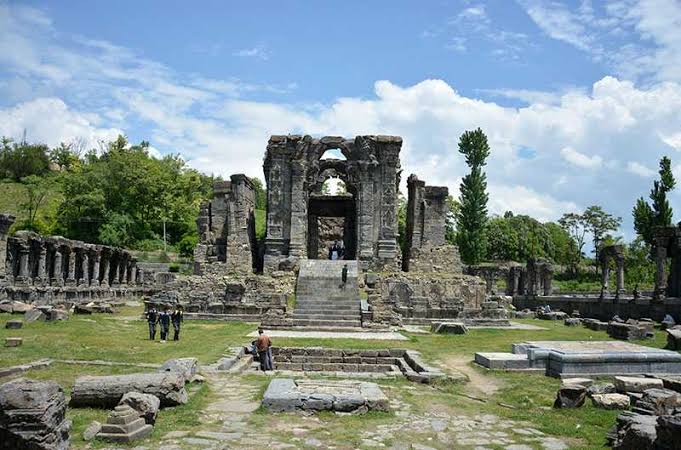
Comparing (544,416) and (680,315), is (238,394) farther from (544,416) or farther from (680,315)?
(680,315)

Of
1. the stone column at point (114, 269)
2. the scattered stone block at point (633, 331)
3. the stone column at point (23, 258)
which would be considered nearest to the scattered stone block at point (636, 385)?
the scattered stone block at point (633, 331)

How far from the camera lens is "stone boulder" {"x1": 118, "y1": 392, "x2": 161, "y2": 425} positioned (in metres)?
7.52

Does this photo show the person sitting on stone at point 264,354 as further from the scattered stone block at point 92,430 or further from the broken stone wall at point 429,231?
the broken stone wall at point 429,231

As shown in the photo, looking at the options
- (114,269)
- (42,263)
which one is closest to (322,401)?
(42,263)

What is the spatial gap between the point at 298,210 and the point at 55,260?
14098mm

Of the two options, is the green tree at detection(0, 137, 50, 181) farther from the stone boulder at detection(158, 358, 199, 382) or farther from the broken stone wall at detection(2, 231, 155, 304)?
the stone boulder at detection(158, 358, 199, 382)

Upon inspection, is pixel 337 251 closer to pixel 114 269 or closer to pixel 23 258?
pixel 114 269

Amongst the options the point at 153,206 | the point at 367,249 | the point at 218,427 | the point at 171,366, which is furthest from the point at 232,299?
the point at 153,206

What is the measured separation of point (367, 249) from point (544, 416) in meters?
23.4

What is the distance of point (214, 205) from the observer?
1314 inches

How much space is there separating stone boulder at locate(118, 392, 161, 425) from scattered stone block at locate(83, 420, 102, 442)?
41 centimetres

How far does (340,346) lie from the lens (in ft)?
51.8

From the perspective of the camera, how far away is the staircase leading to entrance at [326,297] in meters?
22.4

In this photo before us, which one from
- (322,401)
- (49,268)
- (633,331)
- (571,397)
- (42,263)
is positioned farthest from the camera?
(49,268)
